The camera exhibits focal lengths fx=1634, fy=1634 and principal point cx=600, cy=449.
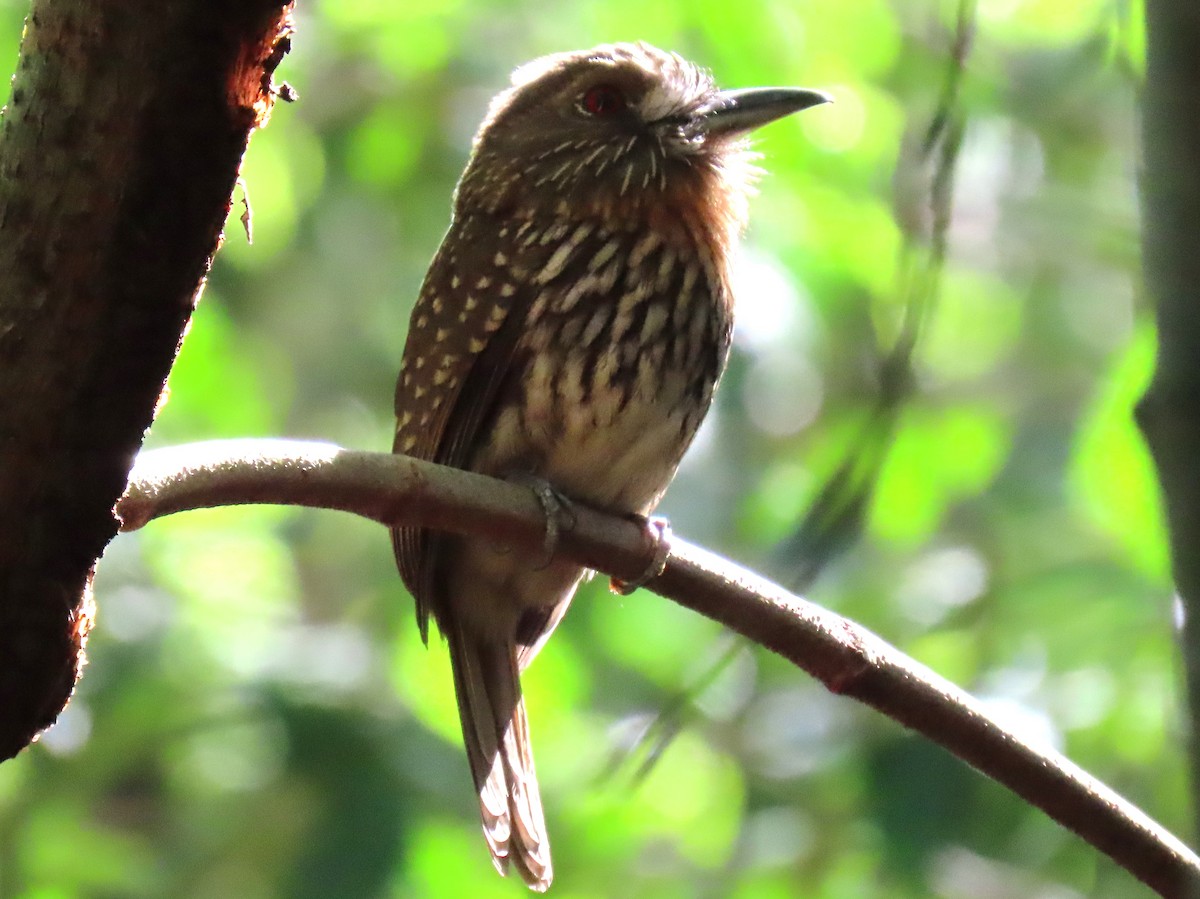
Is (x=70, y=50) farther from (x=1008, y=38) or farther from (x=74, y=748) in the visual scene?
(x=1008, y=38)

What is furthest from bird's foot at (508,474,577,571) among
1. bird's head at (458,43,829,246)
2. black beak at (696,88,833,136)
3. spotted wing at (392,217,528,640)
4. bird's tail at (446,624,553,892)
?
black beak at (696,88,833,136)

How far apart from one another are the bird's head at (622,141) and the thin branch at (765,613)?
3.20ft

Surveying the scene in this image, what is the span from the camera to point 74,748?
13.1 ft

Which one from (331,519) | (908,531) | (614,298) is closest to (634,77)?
(614,298)

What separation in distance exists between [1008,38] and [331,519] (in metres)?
2.88

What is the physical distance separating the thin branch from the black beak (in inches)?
43.6

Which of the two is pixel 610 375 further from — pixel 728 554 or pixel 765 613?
pixel 728 554

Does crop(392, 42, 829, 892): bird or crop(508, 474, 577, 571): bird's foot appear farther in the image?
crop(392, 42, 829, 892): bird

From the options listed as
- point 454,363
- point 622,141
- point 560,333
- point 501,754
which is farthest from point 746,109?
point 501,754

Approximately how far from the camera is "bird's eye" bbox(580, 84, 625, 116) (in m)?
3.22

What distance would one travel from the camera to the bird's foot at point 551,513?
2.21m

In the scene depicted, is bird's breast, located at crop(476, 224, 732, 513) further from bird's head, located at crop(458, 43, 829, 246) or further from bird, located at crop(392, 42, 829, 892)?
bird's head, located at crop(458, 43, 829, 246)

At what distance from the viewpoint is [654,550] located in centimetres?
225

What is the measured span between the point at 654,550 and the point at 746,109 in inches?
45.9
